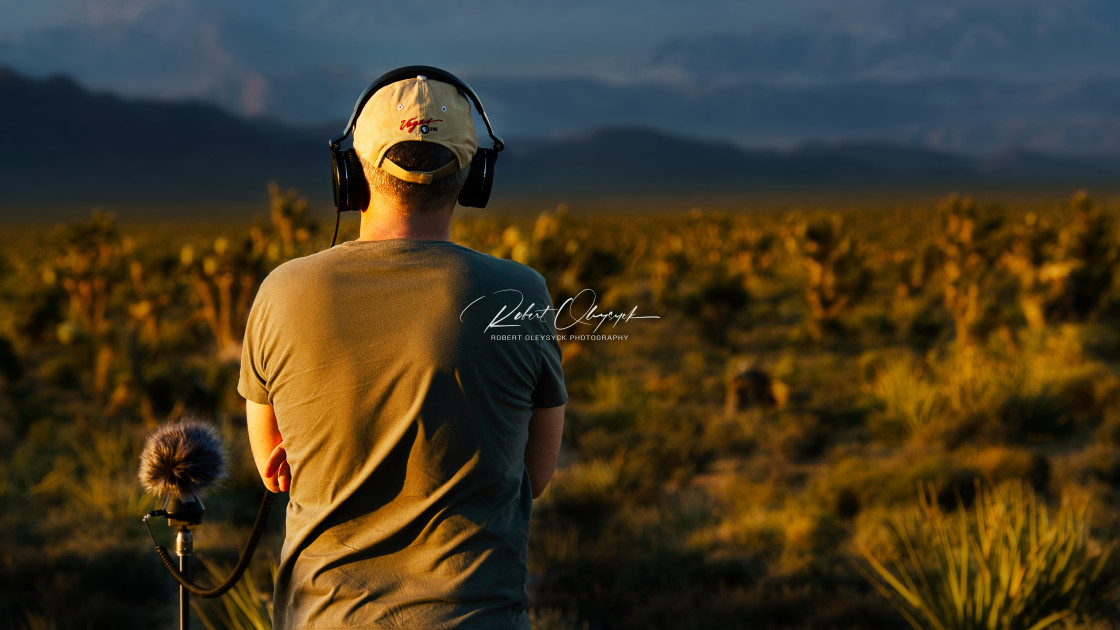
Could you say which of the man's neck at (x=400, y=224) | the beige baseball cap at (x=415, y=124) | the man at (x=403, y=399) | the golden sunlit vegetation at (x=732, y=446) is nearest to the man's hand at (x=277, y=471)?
the man at (x=403, y=399)

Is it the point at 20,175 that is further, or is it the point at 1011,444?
the point at 20,175

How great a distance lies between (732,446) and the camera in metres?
9.79

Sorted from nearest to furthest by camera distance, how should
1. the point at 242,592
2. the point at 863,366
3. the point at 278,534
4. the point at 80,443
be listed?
the point at 242,592, the point at 278,534, the point at 80,443, the point at 863,366

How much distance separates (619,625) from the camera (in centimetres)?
530

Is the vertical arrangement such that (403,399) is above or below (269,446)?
above

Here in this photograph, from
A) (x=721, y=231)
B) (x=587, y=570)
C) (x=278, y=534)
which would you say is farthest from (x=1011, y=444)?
(x=721, y=231)

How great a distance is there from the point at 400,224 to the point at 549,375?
48 cm

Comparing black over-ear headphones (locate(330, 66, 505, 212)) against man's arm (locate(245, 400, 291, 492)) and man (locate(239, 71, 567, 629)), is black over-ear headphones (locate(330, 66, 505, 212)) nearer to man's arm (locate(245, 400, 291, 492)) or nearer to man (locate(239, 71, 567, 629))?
man (locate(239, 71, 567, 629))

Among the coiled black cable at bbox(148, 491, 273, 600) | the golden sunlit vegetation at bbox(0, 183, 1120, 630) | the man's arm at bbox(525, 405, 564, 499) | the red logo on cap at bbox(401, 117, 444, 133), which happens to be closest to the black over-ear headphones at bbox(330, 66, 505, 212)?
the red logo on cap at bbox(401, 117, 444, 133)

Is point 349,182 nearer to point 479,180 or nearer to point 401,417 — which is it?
point 479,180

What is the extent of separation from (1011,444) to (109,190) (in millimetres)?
189087

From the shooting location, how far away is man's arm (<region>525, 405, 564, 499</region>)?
2.01 m

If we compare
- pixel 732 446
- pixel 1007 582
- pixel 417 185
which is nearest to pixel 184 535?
pixel 417 185

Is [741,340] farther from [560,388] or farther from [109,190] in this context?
[109,190]
